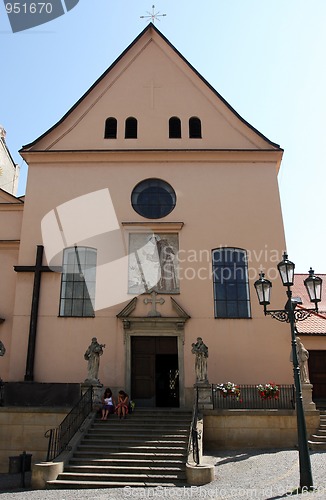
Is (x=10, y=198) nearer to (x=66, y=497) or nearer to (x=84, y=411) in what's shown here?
(x=84, y=411)

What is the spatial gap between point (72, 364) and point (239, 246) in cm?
772

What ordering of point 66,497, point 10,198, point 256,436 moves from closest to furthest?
point 66,497
point 256,436
point 10,198

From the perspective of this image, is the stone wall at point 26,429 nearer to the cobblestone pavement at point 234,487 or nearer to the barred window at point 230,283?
the cobblestone pavement at point 234,487

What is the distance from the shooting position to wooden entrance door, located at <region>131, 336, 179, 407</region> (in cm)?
1593

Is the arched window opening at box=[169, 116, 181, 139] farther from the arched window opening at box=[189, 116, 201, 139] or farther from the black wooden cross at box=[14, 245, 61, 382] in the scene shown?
the black wooden cross at box=[14, 245, 61, 382]

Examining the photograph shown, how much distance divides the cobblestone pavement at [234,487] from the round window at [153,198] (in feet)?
32.3

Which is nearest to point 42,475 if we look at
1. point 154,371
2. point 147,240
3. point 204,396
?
point 204,396

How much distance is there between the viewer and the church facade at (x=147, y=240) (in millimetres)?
16141

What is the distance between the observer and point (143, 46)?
68.7 feet

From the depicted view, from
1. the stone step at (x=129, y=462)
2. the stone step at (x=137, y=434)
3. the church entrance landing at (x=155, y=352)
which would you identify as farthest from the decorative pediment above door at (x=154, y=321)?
the stone step at (x=129, y=462)

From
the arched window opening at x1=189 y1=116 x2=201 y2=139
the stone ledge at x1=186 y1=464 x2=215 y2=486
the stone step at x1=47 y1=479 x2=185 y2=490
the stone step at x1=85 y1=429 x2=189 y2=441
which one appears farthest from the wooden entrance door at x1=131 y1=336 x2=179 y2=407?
the arched window opening at x1=189 y1=116 x2=201 y2=139

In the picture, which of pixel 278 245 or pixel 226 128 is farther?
pixel 226 128

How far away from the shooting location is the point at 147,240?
17.7 metres

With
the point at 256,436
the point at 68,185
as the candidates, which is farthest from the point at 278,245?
the point at 68,185
